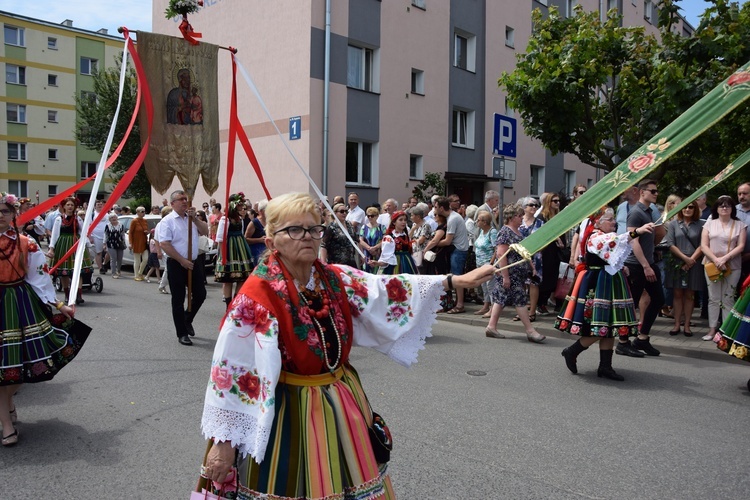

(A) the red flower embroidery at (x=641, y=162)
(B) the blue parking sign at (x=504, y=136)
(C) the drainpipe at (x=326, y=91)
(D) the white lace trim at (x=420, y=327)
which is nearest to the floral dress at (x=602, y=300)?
(A) the red flower embroidery at (x=641, y=162)

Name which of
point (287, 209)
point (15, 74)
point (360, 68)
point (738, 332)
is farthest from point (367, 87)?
point (15, 74)

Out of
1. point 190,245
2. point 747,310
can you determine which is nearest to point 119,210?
point 190,245

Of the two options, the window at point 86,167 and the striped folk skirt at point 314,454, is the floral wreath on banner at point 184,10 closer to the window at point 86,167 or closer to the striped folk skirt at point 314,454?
the striped folk skirt at point 314,454

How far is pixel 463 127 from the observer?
22.9 m

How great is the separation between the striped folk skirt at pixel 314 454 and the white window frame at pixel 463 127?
20.6 metres

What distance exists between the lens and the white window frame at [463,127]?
22.5 m

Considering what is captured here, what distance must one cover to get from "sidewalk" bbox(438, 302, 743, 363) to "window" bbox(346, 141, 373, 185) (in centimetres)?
847

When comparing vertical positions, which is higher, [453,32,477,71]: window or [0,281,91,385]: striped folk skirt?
[453,32,477,71]: window

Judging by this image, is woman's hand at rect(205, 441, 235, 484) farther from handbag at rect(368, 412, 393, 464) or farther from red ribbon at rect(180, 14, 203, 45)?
red ribbon at rect(180, 14, 203, 45)

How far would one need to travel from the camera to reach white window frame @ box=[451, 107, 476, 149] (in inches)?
885

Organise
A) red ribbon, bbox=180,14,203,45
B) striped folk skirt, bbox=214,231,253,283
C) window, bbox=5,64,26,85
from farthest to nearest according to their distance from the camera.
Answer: window, bbox=5,64,26,85, striped folk skirt, bbox=214,231,253,283, red ribbon, bbox=180,14,203,45

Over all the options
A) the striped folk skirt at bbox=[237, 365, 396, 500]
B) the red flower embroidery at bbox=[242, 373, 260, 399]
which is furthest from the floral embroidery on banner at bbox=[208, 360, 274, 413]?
the striped folk skirt at bbox=[237, 365, 396, 500]

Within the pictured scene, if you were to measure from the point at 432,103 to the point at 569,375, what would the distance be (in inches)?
618

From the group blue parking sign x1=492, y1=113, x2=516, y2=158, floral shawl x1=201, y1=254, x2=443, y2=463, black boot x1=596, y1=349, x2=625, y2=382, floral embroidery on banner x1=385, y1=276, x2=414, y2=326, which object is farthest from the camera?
blue parking sign x1=492, y1=113, x2=516, y2=158
